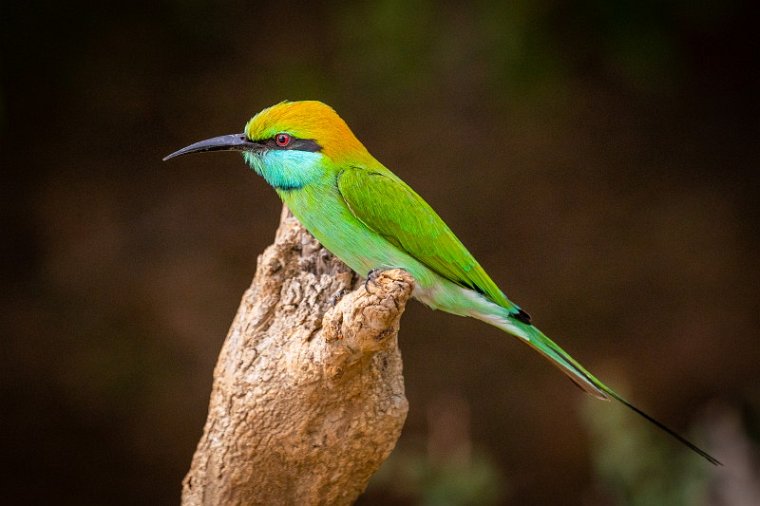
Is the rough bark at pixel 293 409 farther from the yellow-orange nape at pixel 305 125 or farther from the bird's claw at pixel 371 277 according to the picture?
the yellow-orange nape at pixel 305 125

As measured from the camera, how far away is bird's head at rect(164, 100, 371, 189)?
2371mm

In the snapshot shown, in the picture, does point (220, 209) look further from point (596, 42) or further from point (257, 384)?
point (257, 384)

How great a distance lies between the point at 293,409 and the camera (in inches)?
84.9

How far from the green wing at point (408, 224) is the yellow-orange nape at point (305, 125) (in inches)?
3.0

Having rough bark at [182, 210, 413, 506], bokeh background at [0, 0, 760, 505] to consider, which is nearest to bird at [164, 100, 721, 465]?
rough bark at [182, 210, 413, 506]

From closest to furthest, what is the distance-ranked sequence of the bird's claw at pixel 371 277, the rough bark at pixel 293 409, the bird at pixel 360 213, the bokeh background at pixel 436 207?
the bird's claw at pixel 371 277 → the rough bark at pixel 293 409 → the bird at pixel 360 213 → the bokeh background at pixel 436 207

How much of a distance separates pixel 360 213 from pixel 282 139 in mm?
266

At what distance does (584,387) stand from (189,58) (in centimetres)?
252

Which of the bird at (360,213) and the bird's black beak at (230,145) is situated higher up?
the bird's black beak at (230,145)

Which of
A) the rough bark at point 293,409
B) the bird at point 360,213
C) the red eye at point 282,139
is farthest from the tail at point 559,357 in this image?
the red eye at point 282,139

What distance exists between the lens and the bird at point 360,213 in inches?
92.3

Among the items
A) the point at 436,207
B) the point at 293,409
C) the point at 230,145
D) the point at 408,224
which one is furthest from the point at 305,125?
the point at 436,207

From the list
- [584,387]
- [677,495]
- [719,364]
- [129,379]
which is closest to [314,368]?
[584,387]

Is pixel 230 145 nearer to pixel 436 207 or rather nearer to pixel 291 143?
pixel 291 143
